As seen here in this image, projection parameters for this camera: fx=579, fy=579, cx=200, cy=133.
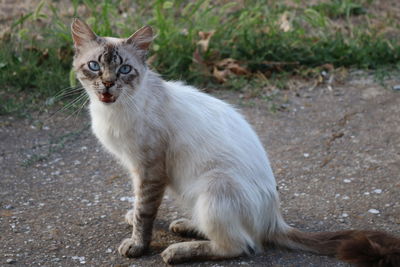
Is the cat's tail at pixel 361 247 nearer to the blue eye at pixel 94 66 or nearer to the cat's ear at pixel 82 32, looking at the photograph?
the blue eye at pixel 94 66

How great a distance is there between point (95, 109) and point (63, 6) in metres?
4.07

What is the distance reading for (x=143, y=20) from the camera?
700cm

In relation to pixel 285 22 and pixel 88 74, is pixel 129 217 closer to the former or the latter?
pixel 88 74

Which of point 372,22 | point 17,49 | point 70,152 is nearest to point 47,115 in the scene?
Result: point 70,152

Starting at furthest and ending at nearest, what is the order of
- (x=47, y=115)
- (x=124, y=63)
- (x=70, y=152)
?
(x=47, y=115) < (x=70, y=152) < (x=124, y=63)

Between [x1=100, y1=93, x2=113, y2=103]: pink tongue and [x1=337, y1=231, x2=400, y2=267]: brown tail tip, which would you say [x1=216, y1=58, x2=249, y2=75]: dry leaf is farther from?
[x1=337, y1=231, x2=400, y2=267]: brown tail tip

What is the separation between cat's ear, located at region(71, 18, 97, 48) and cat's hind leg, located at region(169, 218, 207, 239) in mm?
1350

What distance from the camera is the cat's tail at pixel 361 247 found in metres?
3.16

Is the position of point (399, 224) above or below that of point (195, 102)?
below

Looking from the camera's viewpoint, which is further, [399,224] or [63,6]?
[63,6]

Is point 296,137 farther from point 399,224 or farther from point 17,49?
point 17,49

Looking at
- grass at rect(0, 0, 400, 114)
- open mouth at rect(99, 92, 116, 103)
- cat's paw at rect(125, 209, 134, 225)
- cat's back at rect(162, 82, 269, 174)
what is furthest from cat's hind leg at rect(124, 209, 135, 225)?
grass at rect(0, 0, 400, 114)

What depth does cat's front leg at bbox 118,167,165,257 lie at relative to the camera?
11.9 ft

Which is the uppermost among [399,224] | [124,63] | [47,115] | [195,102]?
[124,63]
